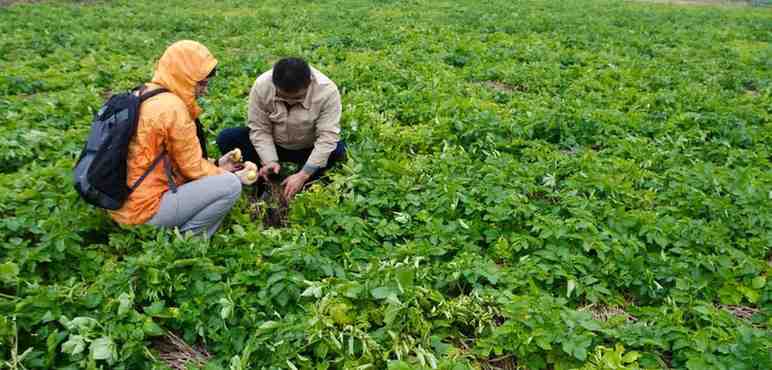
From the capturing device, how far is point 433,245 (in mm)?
3633

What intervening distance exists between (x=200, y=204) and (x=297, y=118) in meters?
1.21

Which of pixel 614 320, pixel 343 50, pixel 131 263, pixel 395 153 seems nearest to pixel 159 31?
pixel 343 50

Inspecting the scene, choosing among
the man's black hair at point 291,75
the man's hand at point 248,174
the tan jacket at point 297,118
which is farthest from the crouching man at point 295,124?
the man's hand at point 248,174

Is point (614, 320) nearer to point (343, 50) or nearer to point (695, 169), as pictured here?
point (695, 169)

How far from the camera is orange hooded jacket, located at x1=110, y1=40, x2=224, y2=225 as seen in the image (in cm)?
318

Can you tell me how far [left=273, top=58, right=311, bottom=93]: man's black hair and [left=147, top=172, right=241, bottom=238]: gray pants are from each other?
2.46 feet

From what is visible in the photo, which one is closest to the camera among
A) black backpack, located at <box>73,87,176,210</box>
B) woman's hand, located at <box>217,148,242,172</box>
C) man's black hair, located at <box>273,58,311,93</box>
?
black backpack, located at <box>73,87,176,210</box>

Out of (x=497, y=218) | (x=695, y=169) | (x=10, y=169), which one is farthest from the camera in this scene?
(x=695, y=169)

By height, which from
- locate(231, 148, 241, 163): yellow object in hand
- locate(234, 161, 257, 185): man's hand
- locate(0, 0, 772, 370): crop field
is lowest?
locate(0, 0, 772, 370): crop field

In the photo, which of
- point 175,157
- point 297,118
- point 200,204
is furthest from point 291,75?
point 200,204

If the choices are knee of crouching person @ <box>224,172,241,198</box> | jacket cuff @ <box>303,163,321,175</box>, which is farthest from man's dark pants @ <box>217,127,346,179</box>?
knee of crouching person @ <box>224,172,241,198</box>

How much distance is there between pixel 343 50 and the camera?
9.70 m

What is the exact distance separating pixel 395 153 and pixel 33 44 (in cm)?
730

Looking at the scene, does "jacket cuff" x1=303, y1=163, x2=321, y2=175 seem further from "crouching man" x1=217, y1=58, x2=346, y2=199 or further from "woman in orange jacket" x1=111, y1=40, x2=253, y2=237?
"woman in orange jacket" x1=111, y1=40, x2=253, y2=237
